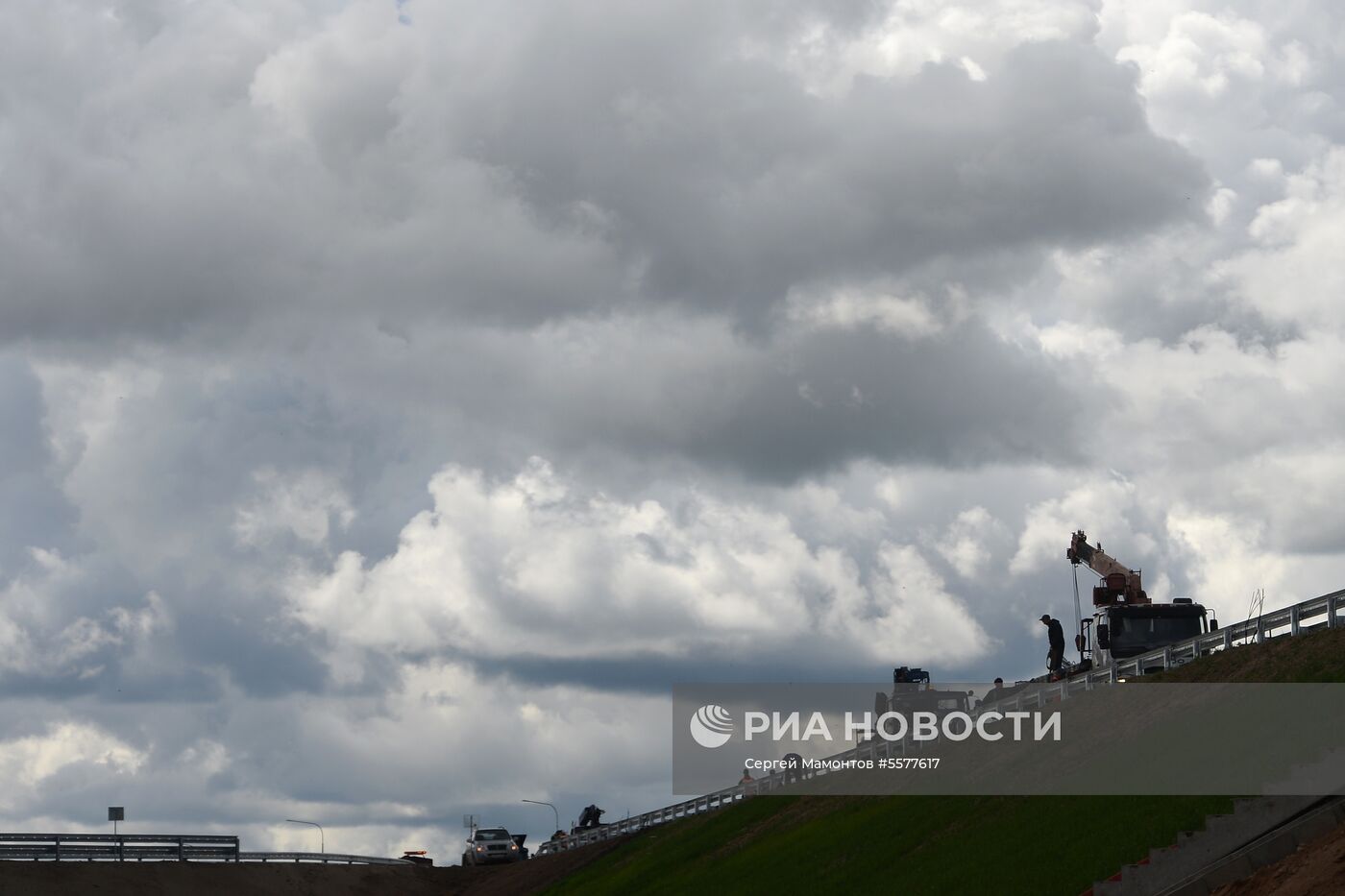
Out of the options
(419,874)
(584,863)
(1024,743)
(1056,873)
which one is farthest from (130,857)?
(1056,873)

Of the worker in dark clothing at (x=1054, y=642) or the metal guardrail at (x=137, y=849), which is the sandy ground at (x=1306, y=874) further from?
the metal guardrail at (x=137, y=849)

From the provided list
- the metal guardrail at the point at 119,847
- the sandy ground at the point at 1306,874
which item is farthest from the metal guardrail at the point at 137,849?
the sandy ground at the point at 1306,874

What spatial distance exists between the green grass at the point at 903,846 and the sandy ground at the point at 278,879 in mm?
4137

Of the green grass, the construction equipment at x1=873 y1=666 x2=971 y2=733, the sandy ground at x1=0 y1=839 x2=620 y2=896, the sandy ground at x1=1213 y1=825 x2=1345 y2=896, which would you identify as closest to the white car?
the sandy ground at x1=0 y1=839 x2=620 y2=896

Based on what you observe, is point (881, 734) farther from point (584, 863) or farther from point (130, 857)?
point (130, 857)

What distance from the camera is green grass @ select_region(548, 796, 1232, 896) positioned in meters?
30.2

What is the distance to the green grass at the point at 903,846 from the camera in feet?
99.0

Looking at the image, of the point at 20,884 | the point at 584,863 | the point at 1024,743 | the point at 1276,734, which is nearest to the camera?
the point at 1276,734

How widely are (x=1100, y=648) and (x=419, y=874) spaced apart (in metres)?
26.7

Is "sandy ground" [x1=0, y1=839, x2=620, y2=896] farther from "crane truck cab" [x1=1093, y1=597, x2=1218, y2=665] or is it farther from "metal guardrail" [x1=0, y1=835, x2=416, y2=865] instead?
"crane truck cab" [x1=1093, y1=597, x2=1218, y2=665]

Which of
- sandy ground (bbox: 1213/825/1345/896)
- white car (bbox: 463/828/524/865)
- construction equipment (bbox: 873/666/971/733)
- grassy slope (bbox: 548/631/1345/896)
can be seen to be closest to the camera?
sandy ground (bbox: 1213/825/1345/896)

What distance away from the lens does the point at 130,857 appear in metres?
55.3

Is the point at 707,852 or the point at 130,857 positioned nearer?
the point at 707,852

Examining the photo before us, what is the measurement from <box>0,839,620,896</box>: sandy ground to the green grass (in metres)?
4.14
